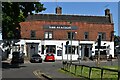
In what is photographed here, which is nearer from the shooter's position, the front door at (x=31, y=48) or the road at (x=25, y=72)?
the road at (x=25, y=72)

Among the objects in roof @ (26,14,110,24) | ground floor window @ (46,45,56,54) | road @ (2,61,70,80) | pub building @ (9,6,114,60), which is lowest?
road @ (2,61,70,80)

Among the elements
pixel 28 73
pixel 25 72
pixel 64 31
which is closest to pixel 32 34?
pixel 64 31

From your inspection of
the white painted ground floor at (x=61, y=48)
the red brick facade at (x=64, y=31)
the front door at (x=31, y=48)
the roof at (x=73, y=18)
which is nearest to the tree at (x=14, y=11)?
the white painted ground floor at (x=61, y=48)

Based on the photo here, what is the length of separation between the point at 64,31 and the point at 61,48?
14.1 feet

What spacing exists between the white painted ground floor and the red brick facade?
1.06 metres

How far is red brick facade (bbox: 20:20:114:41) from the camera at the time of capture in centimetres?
7325

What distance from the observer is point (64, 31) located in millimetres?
74938

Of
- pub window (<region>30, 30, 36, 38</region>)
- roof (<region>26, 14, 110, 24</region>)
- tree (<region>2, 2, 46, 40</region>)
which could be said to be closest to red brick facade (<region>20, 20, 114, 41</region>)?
pub window (<region>30, 30, 36, 38</region>)

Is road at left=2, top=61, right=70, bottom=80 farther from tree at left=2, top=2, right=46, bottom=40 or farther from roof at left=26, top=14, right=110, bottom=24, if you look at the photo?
roof at left=26, top=14, right=110, bottom=24

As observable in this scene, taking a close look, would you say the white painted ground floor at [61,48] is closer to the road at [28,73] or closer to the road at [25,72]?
the road at [25,72]

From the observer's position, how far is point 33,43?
7212cm

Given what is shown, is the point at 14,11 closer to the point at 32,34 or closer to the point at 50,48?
the point at 32,34

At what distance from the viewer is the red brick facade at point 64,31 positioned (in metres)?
73.2

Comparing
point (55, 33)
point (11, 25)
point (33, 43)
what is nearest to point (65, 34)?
point (55, 33)
